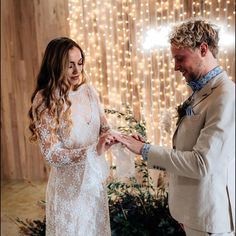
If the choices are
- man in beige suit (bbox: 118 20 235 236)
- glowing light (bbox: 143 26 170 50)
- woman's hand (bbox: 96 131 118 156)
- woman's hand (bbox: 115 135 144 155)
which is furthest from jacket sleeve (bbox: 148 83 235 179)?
glowing light (bbox: 143 26 170 50)

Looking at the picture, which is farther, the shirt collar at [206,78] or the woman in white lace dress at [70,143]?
the woman in white lace dress at [70,143]

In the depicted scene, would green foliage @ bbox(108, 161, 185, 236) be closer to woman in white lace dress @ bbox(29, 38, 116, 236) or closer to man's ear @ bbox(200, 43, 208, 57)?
woman in white lace dress @ bbox(29, 38, 116, 236)

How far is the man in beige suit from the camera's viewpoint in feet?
4.08

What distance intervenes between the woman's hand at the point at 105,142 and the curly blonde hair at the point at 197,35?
0.48 meters

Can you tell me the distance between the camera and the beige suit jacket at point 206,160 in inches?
48.2

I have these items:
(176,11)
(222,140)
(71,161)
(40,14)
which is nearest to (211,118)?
(222,140)

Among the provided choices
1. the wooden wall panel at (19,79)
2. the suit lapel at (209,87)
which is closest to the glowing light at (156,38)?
the wooden wall panel at (19,79)

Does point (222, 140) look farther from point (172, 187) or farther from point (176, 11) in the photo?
point (176, 11)

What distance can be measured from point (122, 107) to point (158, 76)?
1.08 feet

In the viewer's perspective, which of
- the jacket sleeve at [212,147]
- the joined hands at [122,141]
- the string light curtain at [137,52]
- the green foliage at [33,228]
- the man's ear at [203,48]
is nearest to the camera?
the jacket sleeve at [212,147]

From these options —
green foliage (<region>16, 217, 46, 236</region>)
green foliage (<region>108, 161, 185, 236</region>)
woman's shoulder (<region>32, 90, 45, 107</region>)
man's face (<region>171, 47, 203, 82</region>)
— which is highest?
man's face (<region>171, 47, 203, 82</region>)

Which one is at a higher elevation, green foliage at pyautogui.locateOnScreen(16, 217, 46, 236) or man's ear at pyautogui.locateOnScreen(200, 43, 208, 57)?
man's ear at pyautogui.locateOnScreen(200, 43, 208, 57)

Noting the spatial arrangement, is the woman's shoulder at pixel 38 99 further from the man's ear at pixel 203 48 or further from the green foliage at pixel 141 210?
the green foliage at pixel 141 210

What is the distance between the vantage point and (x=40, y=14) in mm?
2902
